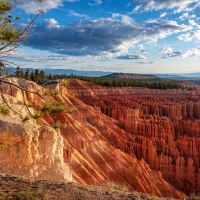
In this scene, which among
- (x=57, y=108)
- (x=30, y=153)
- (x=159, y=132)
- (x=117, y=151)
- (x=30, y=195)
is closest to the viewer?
(x=30, y=195)

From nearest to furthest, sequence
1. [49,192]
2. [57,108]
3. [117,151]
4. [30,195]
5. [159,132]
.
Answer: [30,195] < [49,192] < [57,108] < [117,151] < [159,132]

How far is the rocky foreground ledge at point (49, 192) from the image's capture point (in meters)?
6.38

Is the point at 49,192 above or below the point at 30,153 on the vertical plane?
above

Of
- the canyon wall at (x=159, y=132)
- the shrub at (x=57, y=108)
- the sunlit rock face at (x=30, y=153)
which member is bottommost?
the canyon wall at (x=159, y=132)

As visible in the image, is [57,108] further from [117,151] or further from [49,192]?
[117,151]

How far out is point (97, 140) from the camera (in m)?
28.4

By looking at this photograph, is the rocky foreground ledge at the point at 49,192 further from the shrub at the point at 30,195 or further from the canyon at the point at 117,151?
the canyon at the point at 117,151

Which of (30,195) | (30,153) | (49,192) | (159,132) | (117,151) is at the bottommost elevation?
(159,132)

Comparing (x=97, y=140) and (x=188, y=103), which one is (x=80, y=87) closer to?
(x=188, y=103)

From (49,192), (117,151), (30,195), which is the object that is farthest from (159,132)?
(30,195)

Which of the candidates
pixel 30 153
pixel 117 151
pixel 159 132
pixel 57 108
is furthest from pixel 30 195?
pixel 159 132

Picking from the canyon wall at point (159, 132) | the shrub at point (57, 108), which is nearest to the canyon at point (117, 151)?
the canyon wall at point (159, 132)

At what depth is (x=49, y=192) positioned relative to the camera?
681 centimetres

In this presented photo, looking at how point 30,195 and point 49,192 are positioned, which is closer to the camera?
point 30,195
